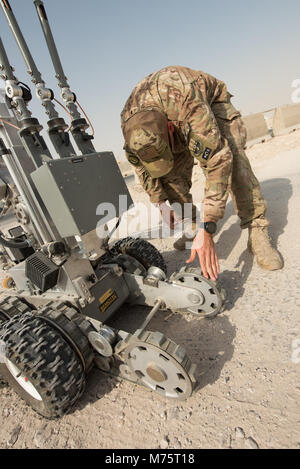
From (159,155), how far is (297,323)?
1.89 m

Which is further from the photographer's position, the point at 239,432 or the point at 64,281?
the point at 64,281

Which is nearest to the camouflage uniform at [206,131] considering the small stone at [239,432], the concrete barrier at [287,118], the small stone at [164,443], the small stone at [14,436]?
the small stone at [239,432]

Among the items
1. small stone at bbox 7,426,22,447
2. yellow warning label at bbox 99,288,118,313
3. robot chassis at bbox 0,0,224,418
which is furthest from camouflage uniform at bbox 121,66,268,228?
small stone at bbox 7,426,22,447

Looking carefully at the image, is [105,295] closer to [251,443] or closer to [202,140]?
[251,443]

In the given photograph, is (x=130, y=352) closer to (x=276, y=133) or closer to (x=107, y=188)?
(x=107, y=188)

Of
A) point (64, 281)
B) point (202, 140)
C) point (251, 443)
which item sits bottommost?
point (251, 443)

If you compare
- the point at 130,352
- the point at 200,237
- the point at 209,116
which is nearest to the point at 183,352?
the point at 130,352

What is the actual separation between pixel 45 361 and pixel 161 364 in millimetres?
786

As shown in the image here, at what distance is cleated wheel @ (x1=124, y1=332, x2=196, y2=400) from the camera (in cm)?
159

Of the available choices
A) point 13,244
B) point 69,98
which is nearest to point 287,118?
point 69,98

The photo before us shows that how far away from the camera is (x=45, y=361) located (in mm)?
1708

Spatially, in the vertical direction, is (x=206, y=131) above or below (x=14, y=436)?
above

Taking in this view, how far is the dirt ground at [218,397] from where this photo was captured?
4.96 feet

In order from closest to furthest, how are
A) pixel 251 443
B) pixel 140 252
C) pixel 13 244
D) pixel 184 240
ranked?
pixel 251 443 < pixel 13 244 < pixel 140 252 < pixel 184 240
